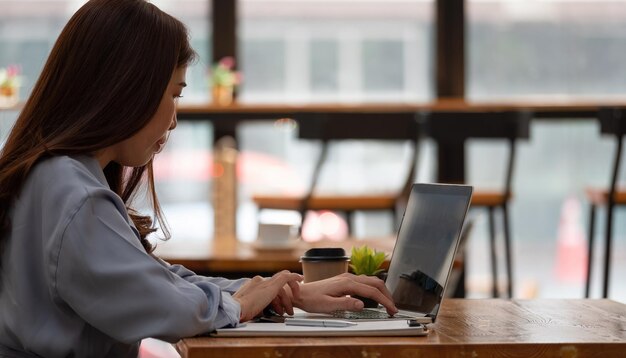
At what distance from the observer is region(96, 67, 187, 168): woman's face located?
1595 mm

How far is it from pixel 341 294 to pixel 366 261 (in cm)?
15

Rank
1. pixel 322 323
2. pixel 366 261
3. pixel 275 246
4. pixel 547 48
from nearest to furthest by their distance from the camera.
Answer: pixel 322 323
pixel 366 261
pixel 275 246
pixel 547 48

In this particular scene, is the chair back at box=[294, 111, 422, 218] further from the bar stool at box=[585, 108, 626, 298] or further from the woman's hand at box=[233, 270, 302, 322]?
the woman's hand at box=[233, 270, 302, 322]

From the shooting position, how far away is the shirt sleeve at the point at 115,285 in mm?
1420

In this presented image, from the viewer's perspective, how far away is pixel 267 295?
5.40 ft

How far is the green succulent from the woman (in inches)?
5.4

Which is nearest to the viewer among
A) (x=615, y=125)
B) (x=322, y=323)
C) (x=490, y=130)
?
(x=322, y=323)

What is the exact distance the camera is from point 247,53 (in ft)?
22.0

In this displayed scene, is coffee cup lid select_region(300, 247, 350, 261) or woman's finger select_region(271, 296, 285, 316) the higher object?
coffee cup lid select_region(300, 247, 350, 261)

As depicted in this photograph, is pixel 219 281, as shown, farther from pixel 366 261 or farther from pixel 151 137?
pixel 151 137

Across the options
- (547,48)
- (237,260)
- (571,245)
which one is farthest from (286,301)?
(547,48)

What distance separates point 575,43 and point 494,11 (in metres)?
0.50

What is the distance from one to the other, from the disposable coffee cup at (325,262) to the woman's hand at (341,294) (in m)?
0.13

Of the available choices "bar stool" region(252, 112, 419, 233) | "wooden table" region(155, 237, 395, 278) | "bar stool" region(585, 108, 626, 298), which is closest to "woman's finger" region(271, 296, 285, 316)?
"wooden table" region(155, 237, 395, 278)
